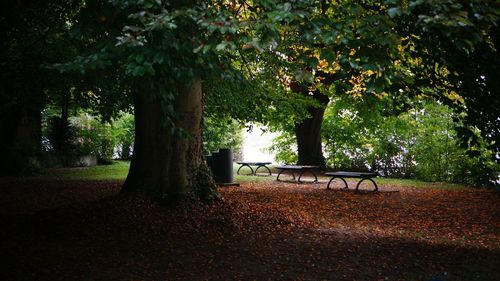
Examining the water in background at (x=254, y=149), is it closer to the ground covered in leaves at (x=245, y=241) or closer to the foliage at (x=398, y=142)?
the foliage at (x=398, y=142)

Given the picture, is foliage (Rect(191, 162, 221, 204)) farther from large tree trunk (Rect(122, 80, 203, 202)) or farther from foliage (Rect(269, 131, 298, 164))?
foliage (Rect(269, 131, 298, 164))

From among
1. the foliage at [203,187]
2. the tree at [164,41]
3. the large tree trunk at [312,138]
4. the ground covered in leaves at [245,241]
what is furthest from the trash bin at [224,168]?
the tree at [164,41]

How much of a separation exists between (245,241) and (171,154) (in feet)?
8.14

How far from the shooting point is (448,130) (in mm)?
→ 16500

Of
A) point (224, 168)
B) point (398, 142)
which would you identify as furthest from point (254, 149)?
point (224, 168)

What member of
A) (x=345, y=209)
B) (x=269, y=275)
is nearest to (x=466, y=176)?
(x=345, y=209)

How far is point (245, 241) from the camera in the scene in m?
6.96

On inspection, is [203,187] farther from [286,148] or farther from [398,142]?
[286,148]

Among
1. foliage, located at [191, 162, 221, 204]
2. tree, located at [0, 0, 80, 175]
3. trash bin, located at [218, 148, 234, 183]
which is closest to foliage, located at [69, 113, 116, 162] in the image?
tree, located at [0, 0, 80, 175]

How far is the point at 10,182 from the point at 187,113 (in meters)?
8.78

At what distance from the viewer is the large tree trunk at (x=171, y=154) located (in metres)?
8.41

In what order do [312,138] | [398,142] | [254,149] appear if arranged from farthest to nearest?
[254,149] < [312,138] < [398,142]

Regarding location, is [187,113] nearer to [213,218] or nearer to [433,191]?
[213,218]

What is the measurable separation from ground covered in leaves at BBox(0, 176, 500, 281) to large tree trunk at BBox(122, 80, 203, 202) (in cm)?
40
